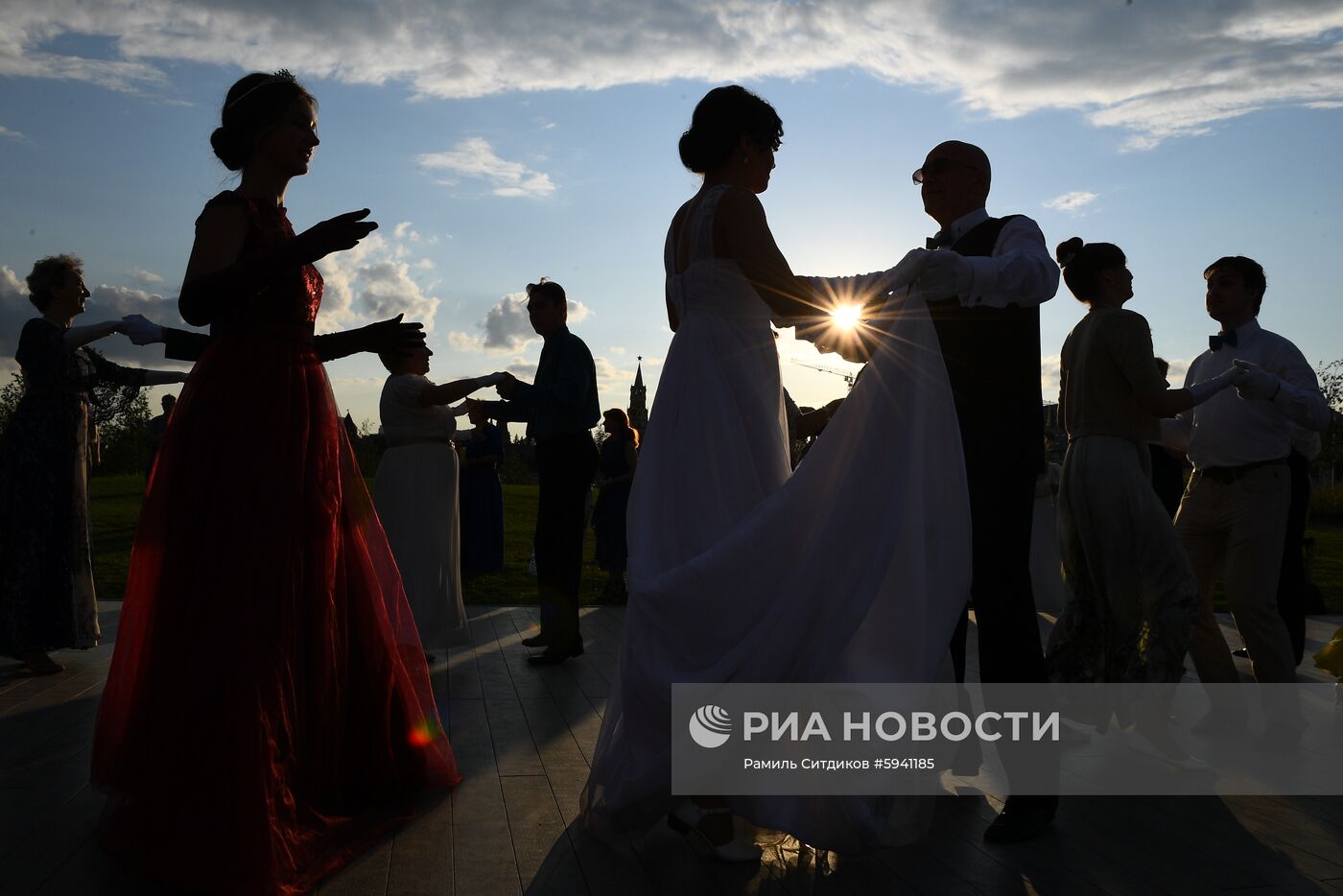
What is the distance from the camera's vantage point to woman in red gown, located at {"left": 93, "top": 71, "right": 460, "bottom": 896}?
9.68 feet

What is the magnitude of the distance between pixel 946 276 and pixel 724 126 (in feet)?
3.00

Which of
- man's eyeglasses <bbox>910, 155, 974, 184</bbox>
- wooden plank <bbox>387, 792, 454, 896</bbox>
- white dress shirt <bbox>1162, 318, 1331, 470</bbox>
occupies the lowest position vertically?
wooden plank <bbox>387, 792, 454, 896</bbox>

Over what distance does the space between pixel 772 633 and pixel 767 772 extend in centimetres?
41

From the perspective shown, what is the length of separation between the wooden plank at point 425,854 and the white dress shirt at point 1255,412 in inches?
158

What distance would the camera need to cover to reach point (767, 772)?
309 cm

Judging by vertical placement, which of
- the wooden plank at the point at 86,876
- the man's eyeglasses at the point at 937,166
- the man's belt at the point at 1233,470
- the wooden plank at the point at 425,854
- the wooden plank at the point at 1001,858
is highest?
the man's eyeglasses at the point at 937,166

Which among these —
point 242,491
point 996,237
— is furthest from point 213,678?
point 996,237

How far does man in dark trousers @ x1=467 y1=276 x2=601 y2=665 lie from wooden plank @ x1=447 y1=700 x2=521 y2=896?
1925 mm

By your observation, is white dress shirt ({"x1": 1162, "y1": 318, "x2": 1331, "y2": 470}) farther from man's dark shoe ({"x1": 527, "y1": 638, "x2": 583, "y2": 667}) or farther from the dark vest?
man's dark shoe ({"x1": 527, "y1": 638, "x2": 583, "y2": 667})

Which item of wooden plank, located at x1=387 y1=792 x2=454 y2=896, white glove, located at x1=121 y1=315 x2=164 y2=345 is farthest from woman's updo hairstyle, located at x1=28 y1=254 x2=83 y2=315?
wooden plank, located at x1=387 y1=792 x2=454 y2=896

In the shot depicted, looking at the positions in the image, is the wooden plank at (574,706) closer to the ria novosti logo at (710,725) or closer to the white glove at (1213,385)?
the ria novosti logo at (710,725)

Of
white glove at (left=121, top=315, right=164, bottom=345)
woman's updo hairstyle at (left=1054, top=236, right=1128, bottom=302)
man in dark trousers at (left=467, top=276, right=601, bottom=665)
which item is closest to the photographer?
white glove at (left=121, top=315, right=164, bottom=345)

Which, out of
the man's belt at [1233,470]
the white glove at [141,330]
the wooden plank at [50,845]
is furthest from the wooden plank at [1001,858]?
the white glove at [141,330]

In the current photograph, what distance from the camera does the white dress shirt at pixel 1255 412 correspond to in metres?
4.93
